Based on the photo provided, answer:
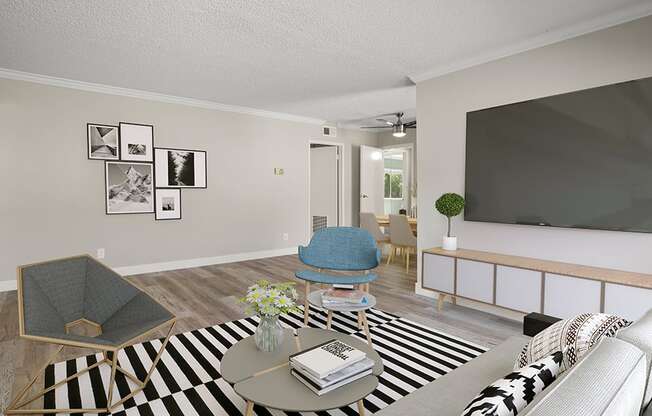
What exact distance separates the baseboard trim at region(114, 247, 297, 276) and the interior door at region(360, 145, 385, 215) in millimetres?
1907

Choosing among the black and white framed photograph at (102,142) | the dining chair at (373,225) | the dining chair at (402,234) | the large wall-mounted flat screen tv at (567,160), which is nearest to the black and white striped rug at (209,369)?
the large wall-mounted flat screen tv at (567,160)

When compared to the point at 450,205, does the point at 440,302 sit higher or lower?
lower

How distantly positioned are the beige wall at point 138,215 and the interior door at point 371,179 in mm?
1258

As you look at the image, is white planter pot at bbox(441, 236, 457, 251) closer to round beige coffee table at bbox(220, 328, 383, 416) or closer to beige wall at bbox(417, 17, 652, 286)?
beige wall at bbox(417, 17, 652, 286)

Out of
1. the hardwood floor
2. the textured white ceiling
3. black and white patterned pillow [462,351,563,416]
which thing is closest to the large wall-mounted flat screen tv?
the textured white ceiling

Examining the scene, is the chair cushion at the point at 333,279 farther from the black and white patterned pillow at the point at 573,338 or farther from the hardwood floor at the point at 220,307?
the black and white patterned pillow at the point at 573,338

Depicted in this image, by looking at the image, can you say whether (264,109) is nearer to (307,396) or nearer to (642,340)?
(307,396)

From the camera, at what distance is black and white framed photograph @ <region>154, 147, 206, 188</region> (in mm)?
5043

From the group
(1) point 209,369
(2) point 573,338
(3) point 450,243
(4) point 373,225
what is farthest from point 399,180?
(2) point 573,338

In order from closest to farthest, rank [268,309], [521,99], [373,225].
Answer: [268,309] < [521,99] < [373,225]

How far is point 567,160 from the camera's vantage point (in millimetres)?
2996

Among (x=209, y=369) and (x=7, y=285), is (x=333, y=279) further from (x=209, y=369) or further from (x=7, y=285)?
(x=7, y=285)

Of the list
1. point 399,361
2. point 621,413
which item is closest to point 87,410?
point 399,361

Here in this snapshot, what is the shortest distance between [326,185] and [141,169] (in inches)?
143
